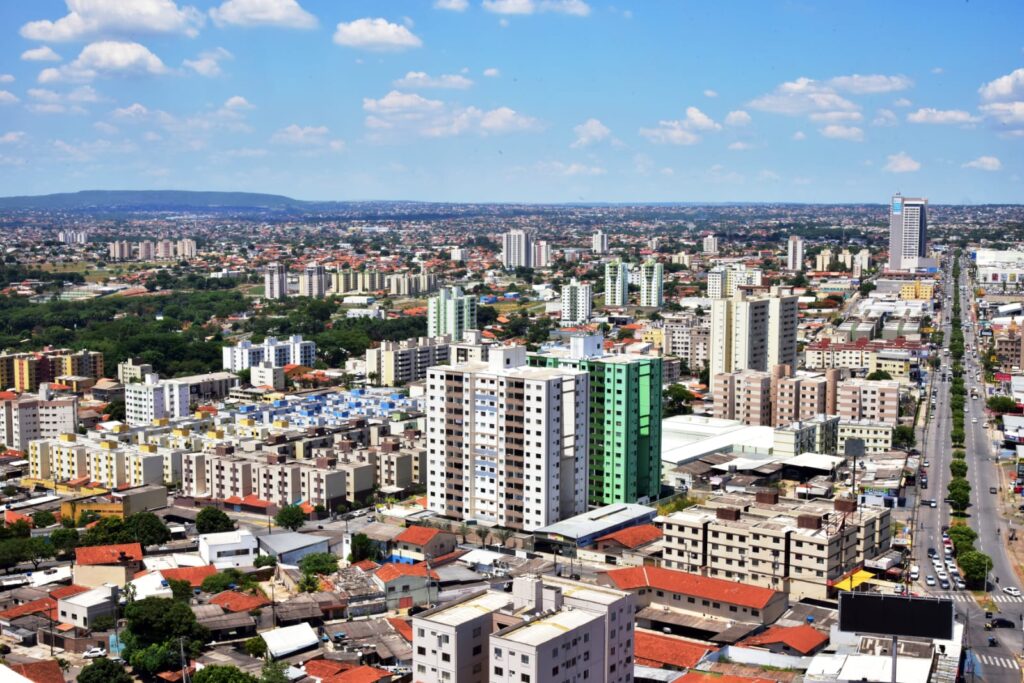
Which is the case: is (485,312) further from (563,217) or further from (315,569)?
(563,217)

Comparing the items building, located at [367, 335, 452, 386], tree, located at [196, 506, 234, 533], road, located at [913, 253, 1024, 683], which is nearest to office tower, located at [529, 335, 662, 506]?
road, located at [913, 253, 1024, 683]

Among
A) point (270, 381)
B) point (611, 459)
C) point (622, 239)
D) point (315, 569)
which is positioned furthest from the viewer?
point (622, 239)

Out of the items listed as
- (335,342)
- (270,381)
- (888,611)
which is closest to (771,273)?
(335,342)

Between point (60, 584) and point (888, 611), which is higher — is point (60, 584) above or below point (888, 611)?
below

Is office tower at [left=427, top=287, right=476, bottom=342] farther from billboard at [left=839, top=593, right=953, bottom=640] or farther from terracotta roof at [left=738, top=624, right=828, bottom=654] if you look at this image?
billboard at [left=839, top=593, right=953, bottom=640]

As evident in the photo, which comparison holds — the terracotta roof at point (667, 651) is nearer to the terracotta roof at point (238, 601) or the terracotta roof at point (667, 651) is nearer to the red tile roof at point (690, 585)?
the red tile roof at point (690, 585)

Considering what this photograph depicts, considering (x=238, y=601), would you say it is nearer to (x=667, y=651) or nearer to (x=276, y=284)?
(x=667, y=651)

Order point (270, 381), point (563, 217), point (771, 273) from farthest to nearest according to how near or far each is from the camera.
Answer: point (563, 217) < point (771, 273) < point (270, 381)
